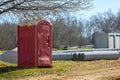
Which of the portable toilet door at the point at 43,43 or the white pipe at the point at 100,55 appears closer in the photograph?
the portable toilet door at the point at 43,43

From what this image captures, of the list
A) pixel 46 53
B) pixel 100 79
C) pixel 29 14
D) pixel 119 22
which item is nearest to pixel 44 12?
pixel 29 14

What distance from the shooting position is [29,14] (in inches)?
736

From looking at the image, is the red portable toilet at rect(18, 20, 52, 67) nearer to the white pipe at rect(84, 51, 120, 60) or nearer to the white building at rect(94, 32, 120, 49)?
the white pipe at rect(84, 51, 120, 60)

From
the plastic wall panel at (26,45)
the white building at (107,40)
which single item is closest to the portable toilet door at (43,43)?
the plastic wall panel at (26,45)

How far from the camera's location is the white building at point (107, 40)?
52344 mm

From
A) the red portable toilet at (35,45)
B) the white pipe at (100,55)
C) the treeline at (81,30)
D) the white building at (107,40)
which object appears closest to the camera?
the red portable toilet at (35,45)

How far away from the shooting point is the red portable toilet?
17.2m

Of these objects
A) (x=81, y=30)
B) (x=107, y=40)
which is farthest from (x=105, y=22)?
(x=107, y=40)

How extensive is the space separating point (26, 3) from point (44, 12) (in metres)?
1.08

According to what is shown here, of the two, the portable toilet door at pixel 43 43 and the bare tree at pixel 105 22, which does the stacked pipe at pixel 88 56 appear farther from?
the bare tree at pixel 105 22

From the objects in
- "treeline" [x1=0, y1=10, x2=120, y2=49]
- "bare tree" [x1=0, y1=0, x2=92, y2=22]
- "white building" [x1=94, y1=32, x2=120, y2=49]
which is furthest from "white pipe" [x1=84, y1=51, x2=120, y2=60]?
"treeline" [x1=0, y1=10, x2=120, y2=49]

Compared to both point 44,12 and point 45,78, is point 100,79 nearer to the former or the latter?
point 45,78

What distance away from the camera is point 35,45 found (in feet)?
56.4

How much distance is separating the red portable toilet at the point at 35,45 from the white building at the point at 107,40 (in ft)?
114
